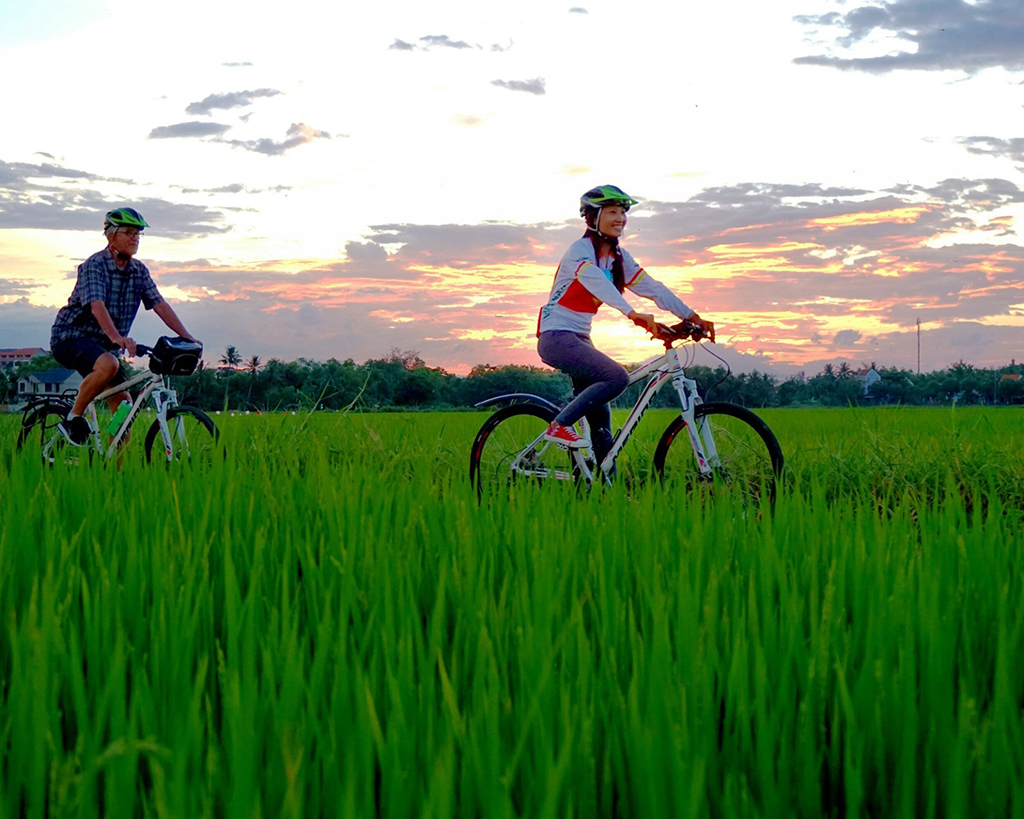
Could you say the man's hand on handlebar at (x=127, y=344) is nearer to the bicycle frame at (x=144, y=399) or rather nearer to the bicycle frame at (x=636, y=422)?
the bicycle frame at (x=144, y=399)

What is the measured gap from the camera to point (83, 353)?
6531mm

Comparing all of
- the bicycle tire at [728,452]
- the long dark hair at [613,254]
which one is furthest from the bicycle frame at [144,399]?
the bicycle tire at [728,452]

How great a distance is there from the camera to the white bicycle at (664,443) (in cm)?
473

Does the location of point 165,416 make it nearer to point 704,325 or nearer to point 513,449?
point 513,449

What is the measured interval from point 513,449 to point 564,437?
24.4 inches

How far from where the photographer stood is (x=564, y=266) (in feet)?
16.7

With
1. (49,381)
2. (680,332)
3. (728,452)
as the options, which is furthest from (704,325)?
(49,381)

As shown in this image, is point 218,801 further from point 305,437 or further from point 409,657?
point 305,437

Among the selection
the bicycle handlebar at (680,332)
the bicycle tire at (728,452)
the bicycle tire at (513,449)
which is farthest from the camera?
the bicycle tire at (513,449)

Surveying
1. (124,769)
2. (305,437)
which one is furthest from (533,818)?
(305,437)

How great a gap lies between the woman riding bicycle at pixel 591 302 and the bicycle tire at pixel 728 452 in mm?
416

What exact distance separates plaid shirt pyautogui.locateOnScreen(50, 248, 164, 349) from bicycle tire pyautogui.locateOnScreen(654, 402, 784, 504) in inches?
169

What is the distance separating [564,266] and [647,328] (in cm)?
65

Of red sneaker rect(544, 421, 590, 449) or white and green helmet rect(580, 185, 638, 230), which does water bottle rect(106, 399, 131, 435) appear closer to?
red sneaker rect(544, 421, 590, 449)
